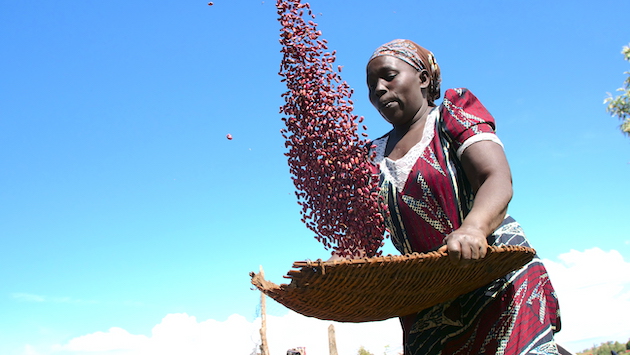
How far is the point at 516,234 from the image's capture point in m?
2.21

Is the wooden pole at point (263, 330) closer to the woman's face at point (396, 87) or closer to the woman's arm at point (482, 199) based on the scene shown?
the woman's face at point (396, 87)

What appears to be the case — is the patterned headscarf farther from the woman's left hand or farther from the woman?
the woman's left hand

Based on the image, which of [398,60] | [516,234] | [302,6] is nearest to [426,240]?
[516,234]

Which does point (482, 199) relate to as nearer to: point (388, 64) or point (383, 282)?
point (383, 282)

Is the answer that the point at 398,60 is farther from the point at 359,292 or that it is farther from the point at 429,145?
the point at 359,292

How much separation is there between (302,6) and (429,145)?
2.84ft

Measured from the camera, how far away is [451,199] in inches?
87.3

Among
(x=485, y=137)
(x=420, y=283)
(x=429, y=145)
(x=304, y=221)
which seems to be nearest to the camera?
(x=420, y=283)

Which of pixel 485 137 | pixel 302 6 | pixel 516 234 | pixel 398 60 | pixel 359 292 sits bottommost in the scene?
pixel 359 292

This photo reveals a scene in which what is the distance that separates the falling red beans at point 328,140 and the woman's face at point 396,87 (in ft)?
0.44

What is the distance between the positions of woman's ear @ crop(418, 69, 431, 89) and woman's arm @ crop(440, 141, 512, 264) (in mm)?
517

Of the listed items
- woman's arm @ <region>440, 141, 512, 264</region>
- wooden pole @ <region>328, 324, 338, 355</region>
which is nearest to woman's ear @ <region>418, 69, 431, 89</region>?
woman's arm @ <region>440, 141, 512, 264</region>

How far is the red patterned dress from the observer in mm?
2053

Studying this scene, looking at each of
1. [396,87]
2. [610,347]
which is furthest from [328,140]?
[610,347]
